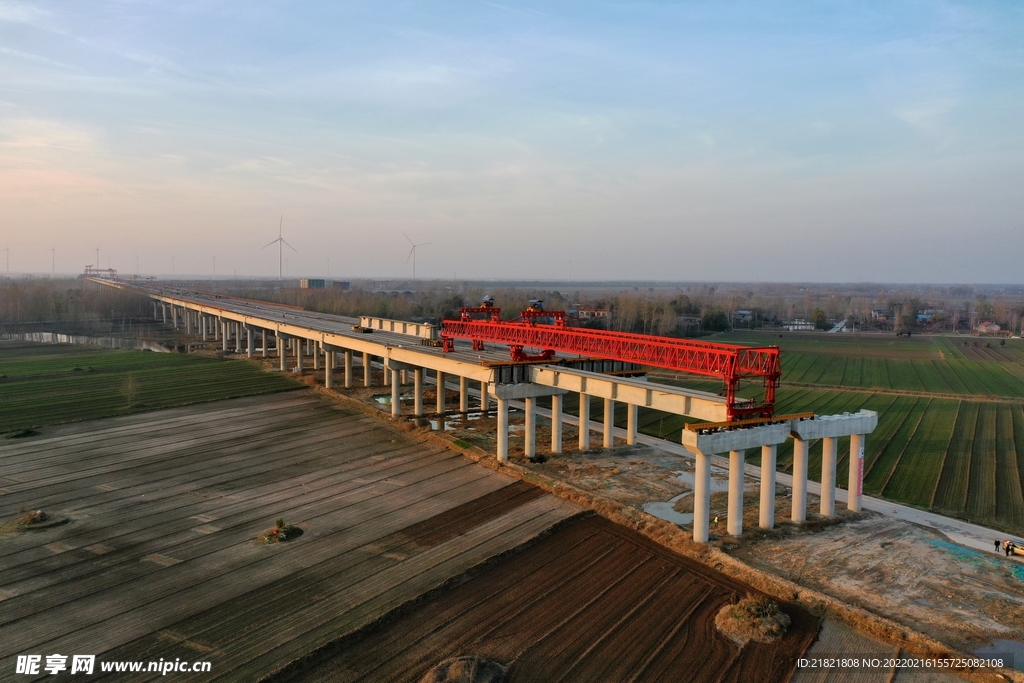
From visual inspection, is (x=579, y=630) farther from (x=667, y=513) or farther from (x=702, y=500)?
(x=667, y=513)

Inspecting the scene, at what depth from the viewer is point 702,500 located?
28516mm

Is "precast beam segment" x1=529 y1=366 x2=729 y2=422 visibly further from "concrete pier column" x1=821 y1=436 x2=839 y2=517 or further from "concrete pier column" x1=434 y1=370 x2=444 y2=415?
"concrete pier column" x1=434 y1=370 x2=444 y2=415

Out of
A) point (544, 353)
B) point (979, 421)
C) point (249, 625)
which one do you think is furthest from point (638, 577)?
point (979, 421)

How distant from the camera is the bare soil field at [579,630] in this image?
63.1 ft

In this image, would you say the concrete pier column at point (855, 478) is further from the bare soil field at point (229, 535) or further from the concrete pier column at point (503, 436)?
the concrete pier column at point (503, 436)

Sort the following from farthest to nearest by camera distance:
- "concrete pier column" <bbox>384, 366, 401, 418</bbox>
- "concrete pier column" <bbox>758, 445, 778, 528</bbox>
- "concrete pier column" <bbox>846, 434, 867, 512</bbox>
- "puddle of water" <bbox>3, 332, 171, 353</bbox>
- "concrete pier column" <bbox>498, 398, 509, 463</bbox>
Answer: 1. "puddle of water" <bbox>3, 332, 171, 353</bbox>
2. "concrete pier column" <bbox>384, 366, 401, 418</bbox>
3. "concrete pier column" <bbox>498, 398, 509, 463</bbox>
4. "concrete pier column" <bbox>846, 434, 867, 512</bbox>
5. "concrete pier column" <bbox>758, 445, 778, 528</bbox>

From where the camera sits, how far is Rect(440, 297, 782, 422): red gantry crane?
101 feet

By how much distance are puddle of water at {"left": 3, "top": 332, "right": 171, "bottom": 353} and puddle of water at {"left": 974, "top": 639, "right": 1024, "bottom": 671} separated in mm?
107235

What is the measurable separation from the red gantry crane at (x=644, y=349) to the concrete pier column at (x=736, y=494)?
207 centimetres

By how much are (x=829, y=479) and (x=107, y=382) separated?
221ft

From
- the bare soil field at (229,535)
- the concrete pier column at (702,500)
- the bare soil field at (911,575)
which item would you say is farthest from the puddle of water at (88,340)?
the bare soil field at (911,575)

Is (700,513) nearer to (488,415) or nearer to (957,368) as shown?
(488,415)

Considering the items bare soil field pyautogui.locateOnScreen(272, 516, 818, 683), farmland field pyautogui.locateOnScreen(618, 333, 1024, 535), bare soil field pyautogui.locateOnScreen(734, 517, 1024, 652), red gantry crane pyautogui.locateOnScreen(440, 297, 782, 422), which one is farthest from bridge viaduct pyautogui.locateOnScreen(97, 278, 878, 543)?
farmland field pyautogui.locateOnScreen(618, 333, 1024, 535)

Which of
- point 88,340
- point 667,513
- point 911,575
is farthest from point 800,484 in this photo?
point 88,340
